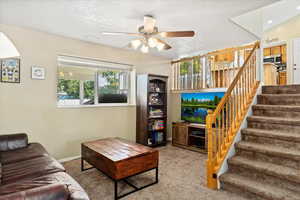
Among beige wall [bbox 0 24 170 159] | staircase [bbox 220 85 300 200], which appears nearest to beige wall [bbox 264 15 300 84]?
staircase [bbox 220 85 300 200]

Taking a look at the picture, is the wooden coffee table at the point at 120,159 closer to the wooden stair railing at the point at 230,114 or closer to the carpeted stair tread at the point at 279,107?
the wooden stair railing at the point at 230,114

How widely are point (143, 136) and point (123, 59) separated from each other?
2013 millimetres

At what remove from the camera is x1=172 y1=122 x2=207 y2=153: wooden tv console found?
13.8ft

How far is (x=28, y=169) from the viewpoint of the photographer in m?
1.85

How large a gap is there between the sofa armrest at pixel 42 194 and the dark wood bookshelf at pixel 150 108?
3.10 m

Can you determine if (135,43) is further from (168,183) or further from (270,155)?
(270,155)

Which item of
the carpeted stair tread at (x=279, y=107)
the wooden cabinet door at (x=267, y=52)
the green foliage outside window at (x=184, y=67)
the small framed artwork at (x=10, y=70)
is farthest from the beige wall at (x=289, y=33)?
the small framed artwork at (x=10, y=70)

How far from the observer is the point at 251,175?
2.31 metres

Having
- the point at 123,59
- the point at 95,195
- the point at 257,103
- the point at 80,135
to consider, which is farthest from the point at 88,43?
the point at 257,103

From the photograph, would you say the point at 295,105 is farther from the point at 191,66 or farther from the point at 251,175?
the point at 191,66

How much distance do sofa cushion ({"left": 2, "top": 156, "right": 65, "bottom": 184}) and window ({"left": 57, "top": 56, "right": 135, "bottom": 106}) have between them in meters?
1.61

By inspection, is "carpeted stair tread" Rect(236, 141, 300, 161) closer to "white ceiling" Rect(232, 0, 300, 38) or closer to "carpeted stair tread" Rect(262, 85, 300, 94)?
"carpeted stair tread" Rect(262, 85, 300, 94)

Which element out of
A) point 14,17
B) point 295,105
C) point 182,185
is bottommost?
→ point 182,185

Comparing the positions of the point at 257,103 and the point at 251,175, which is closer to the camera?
the point at 251,175
